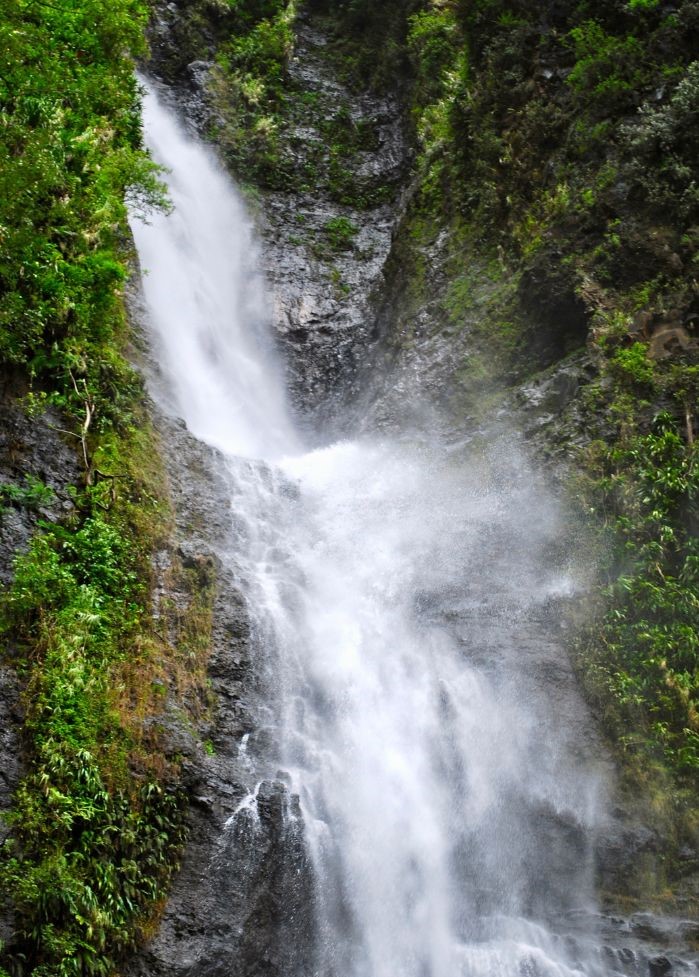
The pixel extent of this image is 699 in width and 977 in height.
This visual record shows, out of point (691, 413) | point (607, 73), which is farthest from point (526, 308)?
point (607, 73)

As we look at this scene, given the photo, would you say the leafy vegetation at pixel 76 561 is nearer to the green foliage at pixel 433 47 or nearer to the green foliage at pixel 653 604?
the green foliage at pixel 653 604

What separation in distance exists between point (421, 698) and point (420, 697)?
0.08 feet

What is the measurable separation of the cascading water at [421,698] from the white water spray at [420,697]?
3 centimetres

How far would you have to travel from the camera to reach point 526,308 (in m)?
16.2

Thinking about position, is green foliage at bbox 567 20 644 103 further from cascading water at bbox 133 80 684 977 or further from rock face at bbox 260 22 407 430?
cascading water at bbox 133 80 684 977

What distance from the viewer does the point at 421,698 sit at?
1175 centimetres

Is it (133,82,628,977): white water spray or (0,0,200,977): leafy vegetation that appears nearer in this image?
(0,0,200,977): leafy vegetation

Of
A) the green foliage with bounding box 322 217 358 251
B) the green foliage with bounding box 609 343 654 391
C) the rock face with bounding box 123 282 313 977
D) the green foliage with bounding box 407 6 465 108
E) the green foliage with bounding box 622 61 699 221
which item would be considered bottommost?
the rock face with bounding box 123 282 313 977

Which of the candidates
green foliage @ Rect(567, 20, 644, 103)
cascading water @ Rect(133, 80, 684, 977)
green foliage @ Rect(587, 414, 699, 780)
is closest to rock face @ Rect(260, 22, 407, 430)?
cascading water @ Rect(133, 80, 684, 977)

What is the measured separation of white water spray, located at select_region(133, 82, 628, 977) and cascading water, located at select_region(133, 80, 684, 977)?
29mm

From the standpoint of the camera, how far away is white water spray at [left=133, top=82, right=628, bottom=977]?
954 cm

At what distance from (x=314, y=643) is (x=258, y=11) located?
25343mm

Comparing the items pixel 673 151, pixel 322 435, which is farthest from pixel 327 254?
pixel 673 151

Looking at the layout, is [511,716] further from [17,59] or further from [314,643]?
[17,59]
